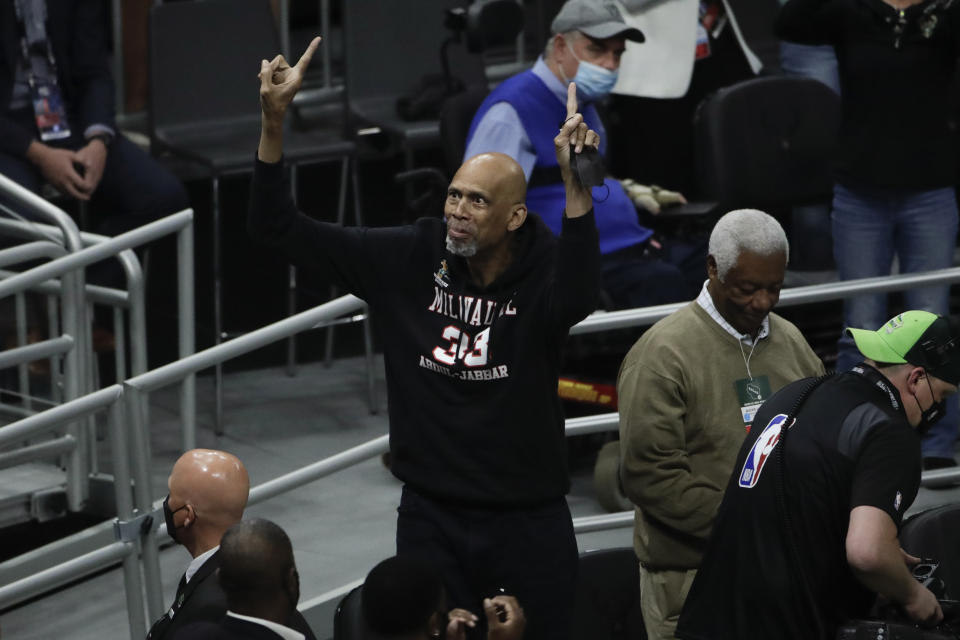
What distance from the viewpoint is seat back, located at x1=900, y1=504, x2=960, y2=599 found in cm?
461

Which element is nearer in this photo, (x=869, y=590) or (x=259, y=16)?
(x=869, y=590)

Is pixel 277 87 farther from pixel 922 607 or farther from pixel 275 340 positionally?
pixel 922 607

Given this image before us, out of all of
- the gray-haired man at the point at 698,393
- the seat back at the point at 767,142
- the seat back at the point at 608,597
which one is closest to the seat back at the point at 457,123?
the seat back at the point at 767,142

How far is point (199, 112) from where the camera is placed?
790 centimetres

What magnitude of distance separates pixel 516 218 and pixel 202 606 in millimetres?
1283

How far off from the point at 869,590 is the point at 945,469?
7.53 feet

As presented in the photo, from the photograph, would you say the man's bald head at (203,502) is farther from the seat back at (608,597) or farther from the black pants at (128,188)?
the black pants at (128,188)

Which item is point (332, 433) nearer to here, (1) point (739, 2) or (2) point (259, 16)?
→ (2) point (259, 16)

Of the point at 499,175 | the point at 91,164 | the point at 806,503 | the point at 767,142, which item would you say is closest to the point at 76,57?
the point at 91,164

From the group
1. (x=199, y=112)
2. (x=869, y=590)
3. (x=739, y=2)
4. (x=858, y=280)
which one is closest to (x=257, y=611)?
(x=869, y=590)

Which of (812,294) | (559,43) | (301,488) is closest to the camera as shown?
(812,294)

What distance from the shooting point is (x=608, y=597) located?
538 cm

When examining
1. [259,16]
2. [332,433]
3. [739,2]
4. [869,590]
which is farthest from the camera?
[739,2]

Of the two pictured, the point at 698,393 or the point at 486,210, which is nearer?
the point at 486,210
